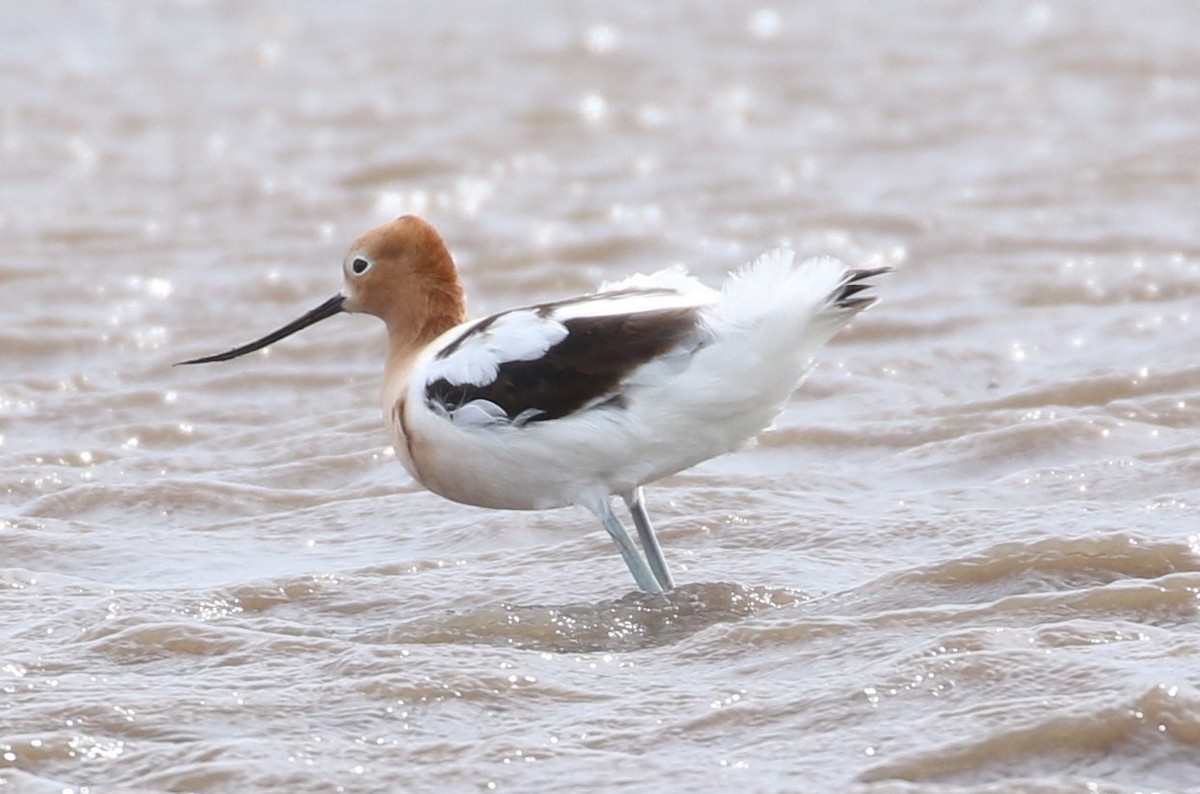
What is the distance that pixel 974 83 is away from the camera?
1409 cm

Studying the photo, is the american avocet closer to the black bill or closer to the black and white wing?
the black and white wing

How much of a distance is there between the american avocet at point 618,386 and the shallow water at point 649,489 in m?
0.36

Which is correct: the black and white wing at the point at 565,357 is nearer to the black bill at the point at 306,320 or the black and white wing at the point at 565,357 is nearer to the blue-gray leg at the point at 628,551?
the blue-gray leg at the point at 628,551

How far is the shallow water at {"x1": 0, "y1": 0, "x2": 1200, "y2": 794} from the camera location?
15.9ft

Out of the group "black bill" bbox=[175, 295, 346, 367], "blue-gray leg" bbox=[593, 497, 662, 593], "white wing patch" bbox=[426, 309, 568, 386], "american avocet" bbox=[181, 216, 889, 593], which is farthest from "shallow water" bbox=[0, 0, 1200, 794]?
"white wing patch" bbox=[426, 309, 568, 386]

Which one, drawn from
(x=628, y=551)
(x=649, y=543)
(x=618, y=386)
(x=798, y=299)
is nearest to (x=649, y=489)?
(x=649, y=543)

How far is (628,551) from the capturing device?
19.7 feet

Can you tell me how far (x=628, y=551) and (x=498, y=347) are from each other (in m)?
0.71

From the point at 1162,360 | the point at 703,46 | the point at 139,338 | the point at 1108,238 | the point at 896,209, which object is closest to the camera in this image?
the point at 1162,360

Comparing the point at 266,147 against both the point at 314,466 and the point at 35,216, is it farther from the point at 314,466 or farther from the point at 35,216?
the point at 314,466

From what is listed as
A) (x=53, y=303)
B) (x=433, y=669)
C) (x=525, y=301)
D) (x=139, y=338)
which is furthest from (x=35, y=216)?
(x=433, y=669)

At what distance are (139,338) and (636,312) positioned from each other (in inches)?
171

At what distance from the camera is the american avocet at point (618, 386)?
5793 mm

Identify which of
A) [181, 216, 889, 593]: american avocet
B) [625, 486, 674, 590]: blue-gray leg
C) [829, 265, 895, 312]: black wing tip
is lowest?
[625, 486, 674, 590]: blue-gray leg
